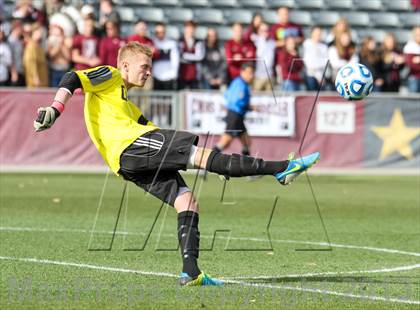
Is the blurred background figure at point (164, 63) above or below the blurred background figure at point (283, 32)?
below

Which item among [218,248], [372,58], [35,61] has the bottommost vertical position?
[35,61]

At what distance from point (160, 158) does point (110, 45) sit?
13.4m

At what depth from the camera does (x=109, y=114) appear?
809cm

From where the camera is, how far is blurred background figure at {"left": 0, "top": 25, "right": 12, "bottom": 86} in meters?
21.2

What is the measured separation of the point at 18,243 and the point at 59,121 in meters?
10.2

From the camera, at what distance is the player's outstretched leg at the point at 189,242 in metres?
7.85

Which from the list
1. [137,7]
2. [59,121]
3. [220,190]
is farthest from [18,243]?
[137,7]

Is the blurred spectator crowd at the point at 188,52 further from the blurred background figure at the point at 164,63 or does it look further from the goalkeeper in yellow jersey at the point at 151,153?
the goalkeeper in yellow jersey at the point at 151,153

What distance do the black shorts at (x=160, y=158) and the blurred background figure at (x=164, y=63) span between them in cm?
1354

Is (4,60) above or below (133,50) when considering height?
below

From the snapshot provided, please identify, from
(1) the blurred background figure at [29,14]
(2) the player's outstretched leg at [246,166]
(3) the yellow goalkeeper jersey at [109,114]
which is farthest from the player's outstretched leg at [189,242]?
(1) the blurred background figure at [29,14]

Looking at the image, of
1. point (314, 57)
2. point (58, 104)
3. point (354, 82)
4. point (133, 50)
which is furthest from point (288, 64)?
point (58, 104)

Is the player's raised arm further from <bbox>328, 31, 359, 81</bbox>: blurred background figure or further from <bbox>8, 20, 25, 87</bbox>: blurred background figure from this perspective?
<bbox>328, 31, 359, 81</bbox>: blurred background figure

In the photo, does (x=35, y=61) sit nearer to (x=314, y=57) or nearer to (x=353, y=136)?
(x=314, y=57)
